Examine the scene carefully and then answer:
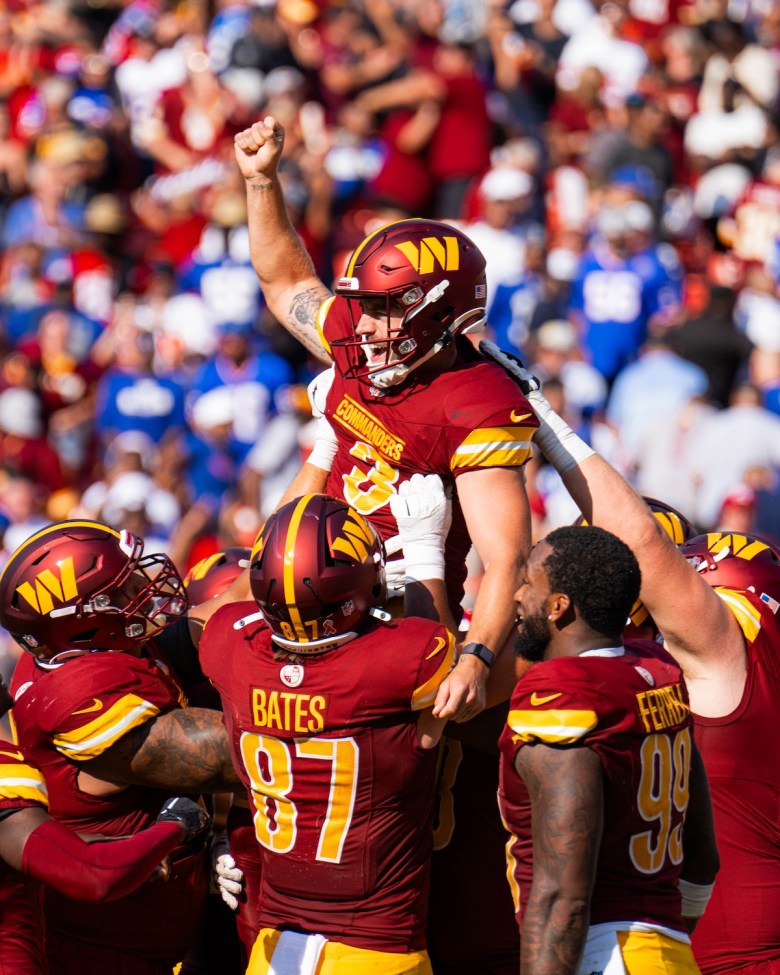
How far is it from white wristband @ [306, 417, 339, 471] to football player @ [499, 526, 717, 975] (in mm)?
1217

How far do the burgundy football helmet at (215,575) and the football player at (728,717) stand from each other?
152cm

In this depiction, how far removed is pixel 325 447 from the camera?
5.29 meters

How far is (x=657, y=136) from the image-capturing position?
13.6 meters

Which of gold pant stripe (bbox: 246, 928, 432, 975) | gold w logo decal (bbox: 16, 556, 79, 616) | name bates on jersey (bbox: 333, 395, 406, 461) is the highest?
name bates on jersey (bbox: 333, 395, 406, 461)

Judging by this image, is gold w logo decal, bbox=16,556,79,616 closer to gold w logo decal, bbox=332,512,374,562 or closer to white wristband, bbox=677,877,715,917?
gold w logo decal, bbox=332,512,374,562

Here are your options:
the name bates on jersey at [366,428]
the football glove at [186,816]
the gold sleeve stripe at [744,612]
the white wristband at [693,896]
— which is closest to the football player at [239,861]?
the football glove at [186,816]

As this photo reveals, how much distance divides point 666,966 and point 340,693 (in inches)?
41.9

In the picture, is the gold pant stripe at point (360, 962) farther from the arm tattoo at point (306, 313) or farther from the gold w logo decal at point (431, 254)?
the arm tattoo at point (306, 313)

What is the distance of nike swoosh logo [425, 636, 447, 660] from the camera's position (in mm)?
4160

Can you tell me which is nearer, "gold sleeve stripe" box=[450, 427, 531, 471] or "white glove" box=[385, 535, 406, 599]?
"gold sleeve stripe" box=[450, 427, 531, 471]

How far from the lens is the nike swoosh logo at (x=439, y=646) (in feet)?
13.6

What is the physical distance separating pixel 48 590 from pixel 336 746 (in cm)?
103

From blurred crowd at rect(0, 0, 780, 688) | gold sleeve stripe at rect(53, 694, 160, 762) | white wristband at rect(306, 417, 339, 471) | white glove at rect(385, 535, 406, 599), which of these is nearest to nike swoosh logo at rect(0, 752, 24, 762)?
gold sleeve stripe at rect(53, 694, 160, 762)

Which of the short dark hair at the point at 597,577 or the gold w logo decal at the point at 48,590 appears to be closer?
the short dark hair at the point at 597,577
